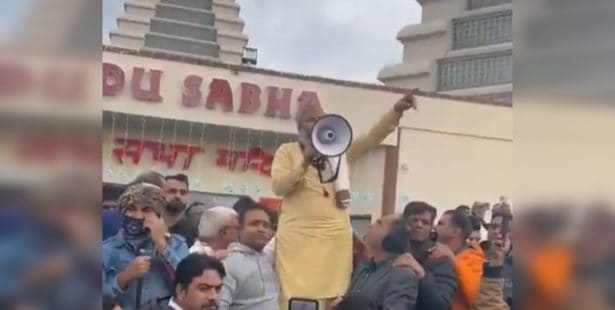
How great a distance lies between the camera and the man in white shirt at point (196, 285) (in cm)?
257

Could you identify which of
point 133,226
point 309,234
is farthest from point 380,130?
point 133,226

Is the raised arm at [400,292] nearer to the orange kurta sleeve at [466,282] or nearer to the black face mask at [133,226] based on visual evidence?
the orange kurta sleeve at [466,282]

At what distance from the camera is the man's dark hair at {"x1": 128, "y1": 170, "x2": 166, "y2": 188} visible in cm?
326

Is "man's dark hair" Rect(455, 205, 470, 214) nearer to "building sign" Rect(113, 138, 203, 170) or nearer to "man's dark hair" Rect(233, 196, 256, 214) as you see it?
"man's dark hair" Rect(233, 196, 256, 214)

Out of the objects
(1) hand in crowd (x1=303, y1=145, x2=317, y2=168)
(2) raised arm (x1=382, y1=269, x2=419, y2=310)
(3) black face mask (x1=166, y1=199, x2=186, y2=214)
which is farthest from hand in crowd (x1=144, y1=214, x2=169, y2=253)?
(2) raised arm (x1=382, y1=269, x2=419, y2=310)

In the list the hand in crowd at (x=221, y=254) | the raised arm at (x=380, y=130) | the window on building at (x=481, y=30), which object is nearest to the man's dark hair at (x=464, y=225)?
the raised arm at (x=380, y=130)

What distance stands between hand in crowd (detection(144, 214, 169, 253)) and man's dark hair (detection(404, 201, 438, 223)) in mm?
822

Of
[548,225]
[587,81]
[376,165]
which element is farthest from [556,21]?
[376,165]

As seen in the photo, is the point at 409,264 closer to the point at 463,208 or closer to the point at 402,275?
the point at 402,275

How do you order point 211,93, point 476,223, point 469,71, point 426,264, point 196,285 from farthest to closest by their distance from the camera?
1. point 469,71
2. point 211,93
3. point 476,223
4. point 426,264
5. point 196,285

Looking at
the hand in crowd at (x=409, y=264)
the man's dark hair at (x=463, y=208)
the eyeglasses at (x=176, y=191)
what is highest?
the eyeglasses at (x=176, y=191)

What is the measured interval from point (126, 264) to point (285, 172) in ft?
1.87

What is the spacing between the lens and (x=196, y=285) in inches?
102

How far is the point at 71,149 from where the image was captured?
1226 mm
